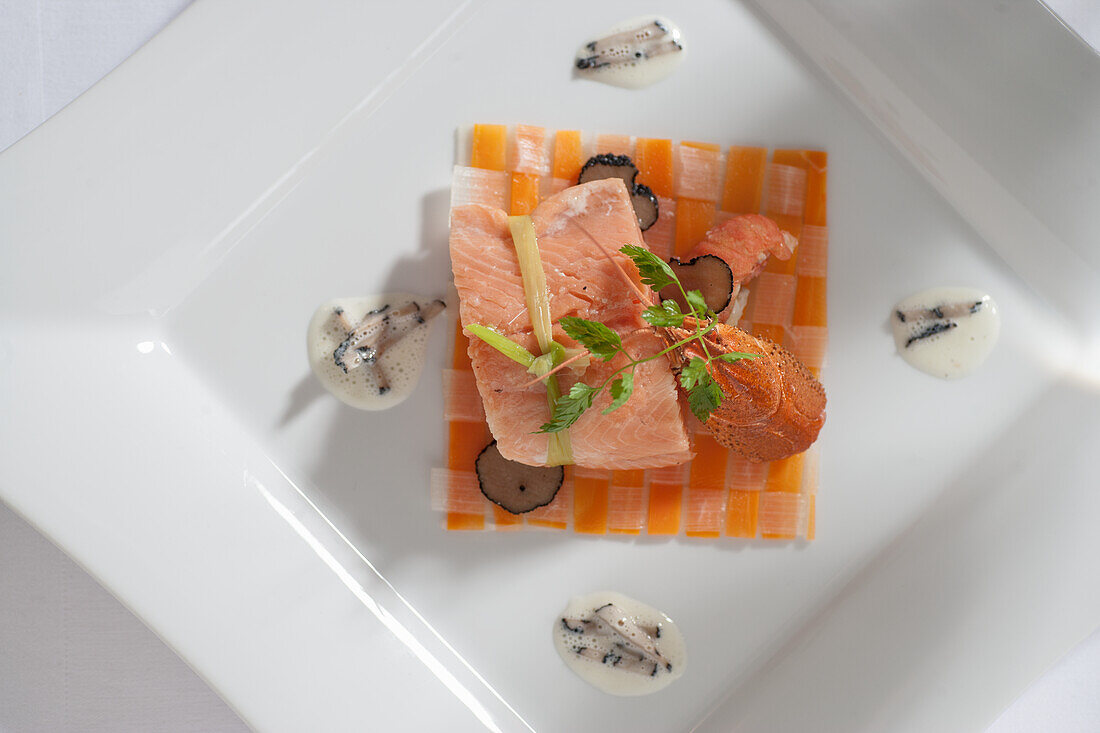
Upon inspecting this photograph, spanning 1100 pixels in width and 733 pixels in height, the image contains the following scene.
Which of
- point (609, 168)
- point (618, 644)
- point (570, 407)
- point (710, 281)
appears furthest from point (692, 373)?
point (618, 644)

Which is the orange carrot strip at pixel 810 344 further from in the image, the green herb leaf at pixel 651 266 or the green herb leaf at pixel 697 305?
the green herb leaf at pixel 651 266

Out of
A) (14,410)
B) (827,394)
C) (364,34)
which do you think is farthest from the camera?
(827,394)

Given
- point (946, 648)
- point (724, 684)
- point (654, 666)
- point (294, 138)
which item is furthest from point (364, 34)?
point (946, 648)

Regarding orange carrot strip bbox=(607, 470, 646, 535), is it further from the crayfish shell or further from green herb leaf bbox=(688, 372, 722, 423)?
green herb leaf bbox=(688, 372, 722, 423)

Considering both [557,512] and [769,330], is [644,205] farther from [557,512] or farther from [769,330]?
[557,512]

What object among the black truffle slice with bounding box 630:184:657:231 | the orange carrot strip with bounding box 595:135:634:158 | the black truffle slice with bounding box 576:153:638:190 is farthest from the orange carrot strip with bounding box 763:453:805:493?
the orange carrot strip with bounding box 595:135:634:158

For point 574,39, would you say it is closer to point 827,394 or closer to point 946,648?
point 827,394

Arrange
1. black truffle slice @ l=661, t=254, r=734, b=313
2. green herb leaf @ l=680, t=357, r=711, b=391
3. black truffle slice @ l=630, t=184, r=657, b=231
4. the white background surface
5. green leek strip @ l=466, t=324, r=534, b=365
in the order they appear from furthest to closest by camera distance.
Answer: the white background surface → black truffle slice @ l=630, t=184, r=657, b=231 → black truffle slice @ l=661, t=254, r=734, b=313 → green leek strip @ l=466, t=324, r=534, b=365 → green herb leaf @ l=680, t=357, r=711, b=391
